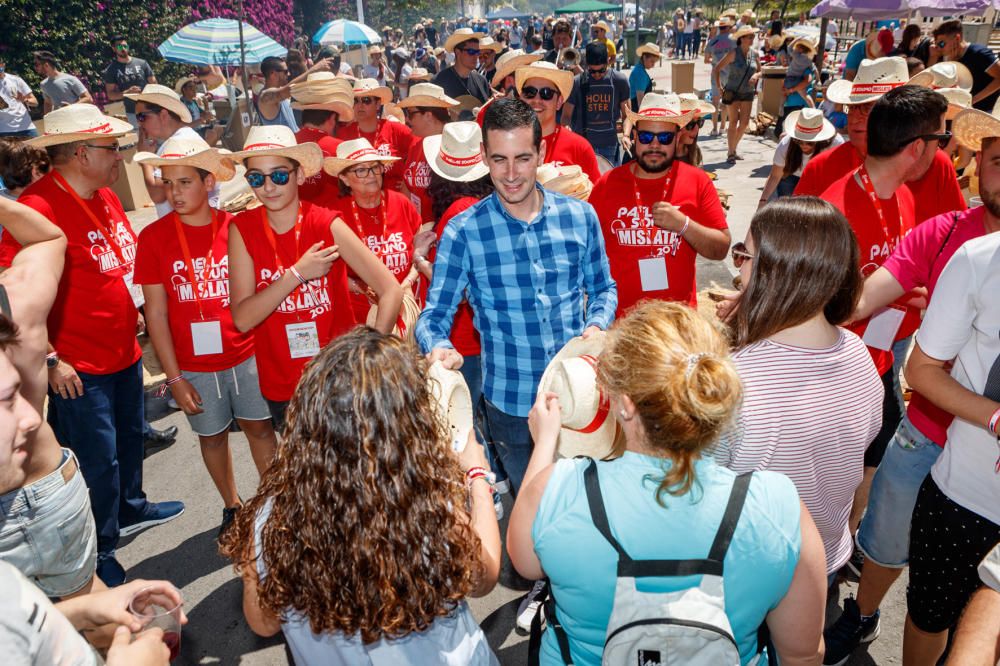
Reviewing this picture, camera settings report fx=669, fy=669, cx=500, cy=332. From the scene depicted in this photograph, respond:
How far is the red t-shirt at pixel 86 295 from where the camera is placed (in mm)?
3629

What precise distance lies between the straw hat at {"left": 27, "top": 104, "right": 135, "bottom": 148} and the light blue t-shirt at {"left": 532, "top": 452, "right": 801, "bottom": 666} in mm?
3433

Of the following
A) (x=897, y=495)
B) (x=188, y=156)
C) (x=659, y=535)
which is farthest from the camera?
(x=188, y=156)

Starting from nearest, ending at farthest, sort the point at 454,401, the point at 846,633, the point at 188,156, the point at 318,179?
1. the point at 454,401
2. the point at 846,633
3. the point at 188,156
4. the point at 318,179

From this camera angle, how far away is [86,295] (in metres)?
3.69

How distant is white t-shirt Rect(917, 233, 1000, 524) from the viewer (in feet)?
6.98

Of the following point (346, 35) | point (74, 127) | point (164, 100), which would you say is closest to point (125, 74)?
point (346, 35)

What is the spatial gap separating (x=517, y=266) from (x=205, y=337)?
1.80m

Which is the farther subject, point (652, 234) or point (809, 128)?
point (809, 128)

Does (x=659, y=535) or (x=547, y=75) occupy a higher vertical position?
(x=547, y=75)

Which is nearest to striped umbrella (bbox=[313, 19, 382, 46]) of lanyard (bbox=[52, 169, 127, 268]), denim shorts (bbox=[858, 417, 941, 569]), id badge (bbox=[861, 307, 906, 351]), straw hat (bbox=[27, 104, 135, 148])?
straw hat (bbox=[27, 104, 135, 148])

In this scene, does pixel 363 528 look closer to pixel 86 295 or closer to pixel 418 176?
pixel 86 295

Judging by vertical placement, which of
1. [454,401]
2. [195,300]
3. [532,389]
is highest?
[195,300]

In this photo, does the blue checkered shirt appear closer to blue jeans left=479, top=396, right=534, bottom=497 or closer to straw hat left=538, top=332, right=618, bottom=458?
blue jeans left=479, top=396, right=534, bottom=497

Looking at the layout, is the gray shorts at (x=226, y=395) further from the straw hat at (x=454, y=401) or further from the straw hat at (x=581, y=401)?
the straw hat at (x=581, y=401)
